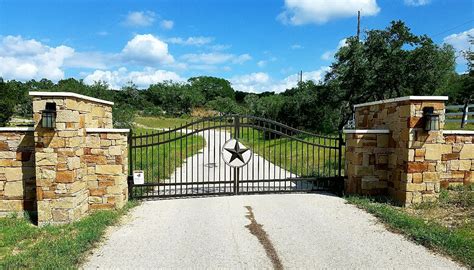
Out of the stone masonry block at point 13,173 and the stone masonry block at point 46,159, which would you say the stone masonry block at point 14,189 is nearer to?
the stone masonry block at point 13,173

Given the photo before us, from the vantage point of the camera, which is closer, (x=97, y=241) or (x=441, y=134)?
(x=97, y=241)

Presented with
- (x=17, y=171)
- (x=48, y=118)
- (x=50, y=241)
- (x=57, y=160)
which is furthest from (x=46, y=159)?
(x=50, y=241)

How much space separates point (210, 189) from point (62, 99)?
12.6 ft

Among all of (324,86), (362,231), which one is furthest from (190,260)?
(324,86)

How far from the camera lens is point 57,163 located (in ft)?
18.6

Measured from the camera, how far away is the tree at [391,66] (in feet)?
55.3

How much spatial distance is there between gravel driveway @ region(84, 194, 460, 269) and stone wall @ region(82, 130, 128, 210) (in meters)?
0.55

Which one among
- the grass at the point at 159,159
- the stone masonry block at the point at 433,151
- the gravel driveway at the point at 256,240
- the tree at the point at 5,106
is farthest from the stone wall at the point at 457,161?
the tree at the point at 5,106

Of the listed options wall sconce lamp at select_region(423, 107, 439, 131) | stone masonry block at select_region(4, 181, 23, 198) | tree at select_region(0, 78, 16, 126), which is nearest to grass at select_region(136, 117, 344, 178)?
wall sconce lamp at select_region(423, 107, 439, 131)

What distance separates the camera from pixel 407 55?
1703 cm

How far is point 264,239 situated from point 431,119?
3922mm

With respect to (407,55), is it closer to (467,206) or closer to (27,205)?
(467,206)

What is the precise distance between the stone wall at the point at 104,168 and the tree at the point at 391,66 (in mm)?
14561

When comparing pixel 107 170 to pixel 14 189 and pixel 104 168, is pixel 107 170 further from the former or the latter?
pixel 14 189
